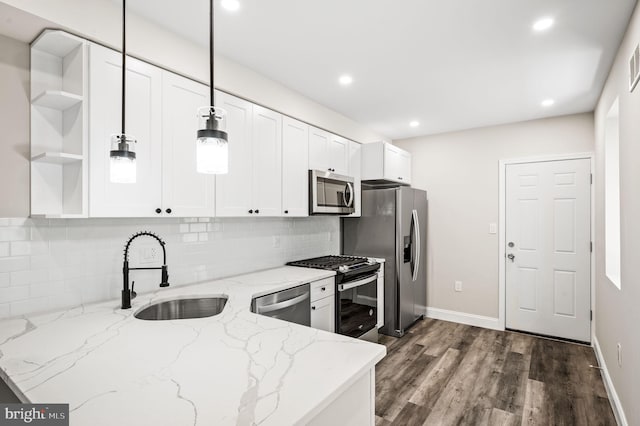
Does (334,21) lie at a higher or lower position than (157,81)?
higher

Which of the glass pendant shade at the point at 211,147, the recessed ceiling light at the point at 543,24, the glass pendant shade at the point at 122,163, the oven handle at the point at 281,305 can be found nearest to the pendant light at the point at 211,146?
the glass pendant shade at the point at 211,147

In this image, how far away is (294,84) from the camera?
120 inches

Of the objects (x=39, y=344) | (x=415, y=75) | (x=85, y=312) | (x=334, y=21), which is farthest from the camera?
(x=415, y=75)

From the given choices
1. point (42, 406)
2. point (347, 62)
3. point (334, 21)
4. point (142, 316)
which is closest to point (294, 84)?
point (347, 62)

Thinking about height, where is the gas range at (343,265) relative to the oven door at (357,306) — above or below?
above

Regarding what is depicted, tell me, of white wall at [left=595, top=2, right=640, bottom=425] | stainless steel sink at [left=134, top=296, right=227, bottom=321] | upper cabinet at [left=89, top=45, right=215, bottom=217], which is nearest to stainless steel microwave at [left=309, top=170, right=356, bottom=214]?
upper cabinet at [left=89, top=45, right=215, bottom=217]

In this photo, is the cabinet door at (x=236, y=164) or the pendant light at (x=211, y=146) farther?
the cabinet door at (x=236, y=164)

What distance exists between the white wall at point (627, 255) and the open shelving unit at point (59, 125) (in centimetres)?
295

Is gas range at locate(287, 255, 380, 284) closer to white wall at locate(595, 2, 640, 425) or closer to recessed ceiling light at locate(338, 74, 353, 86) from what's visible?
recessed ceiling light at locate(338, 74, 353, 86)

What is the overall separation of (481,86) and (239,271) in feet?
8.86

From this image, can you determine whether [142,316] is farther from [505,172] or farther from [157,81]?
[505,172]

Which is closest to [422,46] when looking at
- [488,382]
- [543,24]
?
[543,24]

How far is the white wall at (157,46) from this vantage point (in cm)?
165

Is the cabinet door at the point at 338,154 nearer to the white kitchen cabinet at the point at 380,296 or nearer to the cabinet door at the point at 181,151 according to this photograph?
the white kitchen cabinet at the point at 380,296
